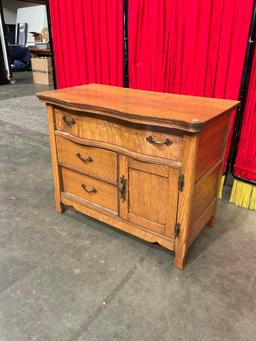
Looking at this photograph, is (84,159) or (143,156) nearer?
(143,156)

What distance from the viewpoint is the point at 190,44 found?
64.0 inches

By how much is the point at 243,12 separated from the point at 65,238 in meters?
1.54

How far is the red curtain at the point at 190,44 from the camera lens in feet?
4.88

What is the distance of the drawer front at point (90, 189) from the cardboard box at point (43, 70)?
5.29 m

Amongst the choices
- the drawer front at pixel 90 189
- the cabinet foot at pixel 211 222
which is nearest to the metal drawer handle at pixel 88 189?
the drawer front at pixel 90 189

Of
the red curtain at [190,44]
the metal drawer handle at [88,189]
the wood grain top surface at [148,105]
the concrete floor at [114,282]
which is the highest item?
the red curtain at [190,44]

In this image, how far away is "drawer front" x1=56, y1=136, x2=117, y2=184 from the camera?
1320mm

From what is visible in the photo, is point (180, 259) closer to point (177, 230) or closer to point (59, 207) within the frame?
point (177, 230)

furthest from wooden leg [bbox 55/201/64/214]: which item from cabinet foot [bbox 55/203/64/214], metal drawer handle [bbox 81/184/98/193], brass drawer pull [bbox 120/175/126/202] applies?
brass drawer pull [bbox 120/175/126/202]

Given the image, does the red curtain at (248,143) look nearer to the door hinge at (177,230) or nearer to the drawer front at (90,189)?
the door hinge at (177,230)

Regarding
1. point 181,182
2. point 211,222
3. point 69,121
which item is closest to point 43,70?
point 69,121

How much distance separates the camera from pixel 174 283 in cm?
123

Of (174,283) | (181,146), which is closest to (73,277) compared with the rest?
(174,283)

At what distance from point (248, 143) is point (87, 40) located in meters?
1.42
